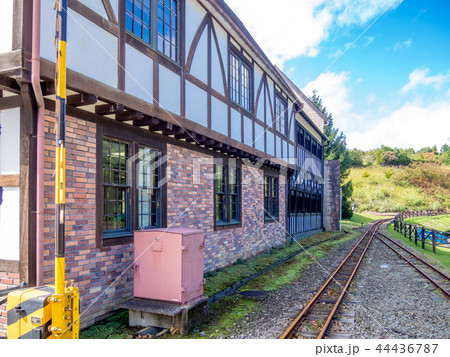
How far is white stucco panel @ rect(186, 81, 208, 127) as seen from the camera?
806cm

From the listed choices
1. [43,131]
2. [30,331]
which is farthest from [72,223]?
[30,331]

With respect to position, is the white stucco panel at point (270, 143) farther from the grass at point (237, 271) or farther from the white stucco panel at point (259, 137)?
the grass at point (237, 271)

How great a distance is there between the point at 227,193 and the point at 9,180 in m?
6.73

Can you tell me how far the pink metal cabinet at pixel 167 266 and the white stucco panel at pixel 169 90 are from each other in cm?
268

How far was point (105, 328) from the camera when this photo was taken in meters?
5.44

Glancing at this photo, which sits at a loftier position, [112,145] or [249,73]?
[249,73]

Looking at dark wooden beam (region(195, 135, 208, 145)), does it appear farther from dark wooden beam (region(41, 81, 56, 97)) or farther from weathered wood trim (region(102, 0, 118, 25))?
dark wooden beam (region(41, 81, 56, 97))

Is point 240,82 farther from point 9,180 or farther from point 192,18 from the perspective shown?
point 9,180

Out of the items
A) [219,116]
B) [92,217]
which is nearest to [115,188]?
[92,217]

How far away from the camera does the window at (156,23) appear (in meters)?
6.44

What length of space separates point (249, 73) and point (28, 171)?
8957mm

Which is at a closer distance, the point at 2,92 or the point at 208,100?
the point at 2,92

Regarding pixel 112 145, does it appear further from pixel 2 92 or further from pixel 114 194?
pixel 2 92

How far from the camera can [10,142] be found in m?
4.88
